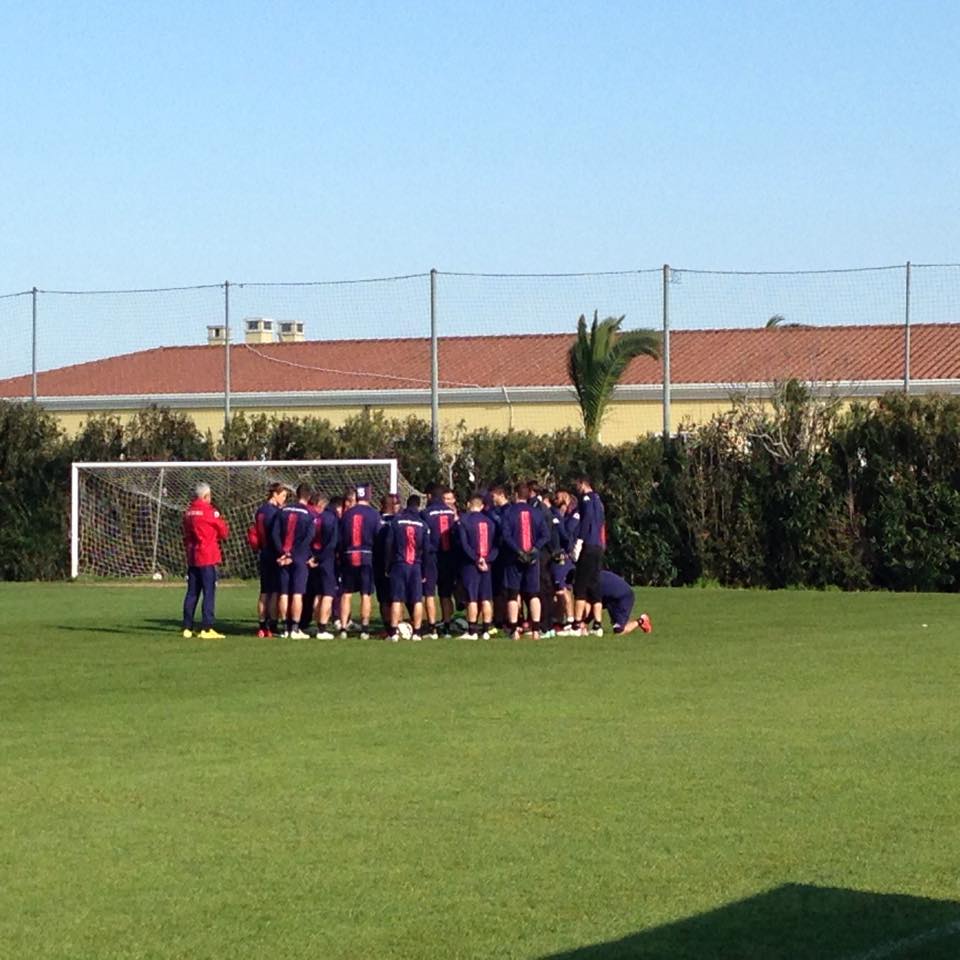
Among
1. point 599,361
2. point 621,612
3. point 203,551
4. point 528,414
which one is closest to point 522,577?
point 621,612

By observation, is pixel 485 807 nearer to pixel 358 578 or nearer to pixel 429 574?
pixel 358 578

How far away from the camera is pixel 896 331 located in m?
52.1

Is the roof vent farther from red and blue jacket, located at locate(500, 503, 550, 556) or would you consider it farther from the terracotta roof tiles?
red and blue jacket, located at locate(500, 503, 550, 556)

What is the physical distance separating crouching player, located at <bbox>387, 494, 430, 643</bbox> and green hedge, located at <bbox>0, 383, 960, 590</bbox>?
12438 mm

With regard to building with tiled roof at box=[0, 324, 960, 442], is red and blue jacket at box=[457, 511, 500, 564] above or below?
below

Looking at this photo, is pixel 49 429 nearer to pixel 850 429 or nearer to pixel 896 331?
pixel 850 429

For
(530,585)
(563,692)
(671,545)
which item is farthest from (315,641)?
(671,545)

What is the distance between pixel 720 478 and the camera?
113 ft

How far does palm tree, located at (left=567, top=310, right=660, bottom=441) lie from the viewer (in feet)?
141

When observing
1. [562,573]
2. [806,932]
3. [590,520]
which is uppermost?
[590,520]

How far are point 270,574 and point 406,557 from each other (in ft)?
6.44

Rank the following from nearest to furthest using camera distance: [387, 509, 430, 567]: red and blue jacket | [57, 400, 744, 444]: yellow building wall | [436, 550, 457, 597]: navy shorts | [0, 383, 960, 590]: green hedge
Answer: [387, 509, 430, 567]: red and blue jacket, [436, 550, 457, 597]: navy shorts, [0, 383, 960, 590]: green hedge, [57, 400, 744, 444]: yellow building wall

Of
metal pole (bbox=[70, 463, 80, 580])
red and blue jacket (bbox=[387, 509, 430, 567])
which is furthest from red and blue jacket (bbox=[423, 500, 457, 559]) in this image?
metal pole (bbox=[70, 463, 80, 580])

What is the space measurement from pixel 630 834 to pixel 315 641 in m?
13.5
